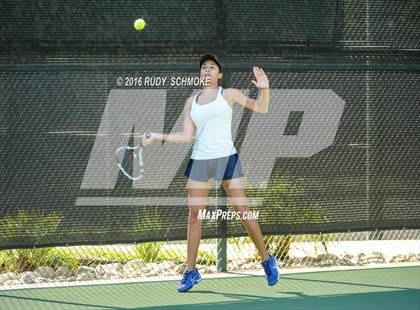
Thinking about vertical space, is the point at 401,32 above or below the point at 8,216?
above

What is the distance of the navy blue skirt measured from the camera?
635 cm

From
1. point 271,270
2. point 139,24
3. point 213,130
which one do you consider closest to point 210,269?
point 271,270

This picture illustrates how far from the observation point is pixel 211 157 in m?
6.36

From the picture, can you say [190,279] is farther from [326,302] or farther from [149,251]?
[149,251]

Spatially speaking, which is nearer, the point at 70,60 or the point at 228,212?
the point at 70,60

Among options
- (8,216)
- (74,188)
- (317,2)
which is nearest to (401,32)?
(317,2)

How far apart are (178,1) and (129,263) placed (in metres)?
2.23

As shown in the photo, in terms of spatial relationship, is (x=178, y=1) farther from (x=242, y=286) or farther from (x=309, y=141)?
(x=242, y=286)

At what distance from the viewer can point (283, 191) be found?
7.53m

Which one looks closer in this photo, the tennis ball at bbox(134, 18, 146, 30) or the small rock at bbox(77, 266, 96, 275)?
the tennis ball at bbox(134, 18, 146, 30)

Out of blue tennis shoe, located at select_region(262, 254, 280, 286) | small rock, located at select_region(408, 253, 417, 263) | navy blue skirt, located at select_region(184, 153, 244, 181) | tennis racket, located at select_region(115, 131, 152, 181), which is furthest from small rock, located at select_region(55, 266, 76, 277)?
small rock, located at select_region(408, 253, 417, 263)

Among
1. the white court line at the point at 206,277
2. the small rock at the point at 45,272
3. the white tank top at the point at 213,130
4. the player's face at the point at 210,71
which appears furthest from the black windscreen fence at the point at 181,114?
the white tank top at the point at 213,130

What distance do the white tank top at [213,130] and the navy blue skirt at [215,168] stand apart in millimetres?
35

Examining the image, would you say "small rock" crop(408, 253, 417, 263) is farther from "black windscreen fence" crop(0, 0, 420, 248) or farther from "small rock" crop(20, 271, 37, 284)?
"small rock" crop(20, 271, 37, 284)
